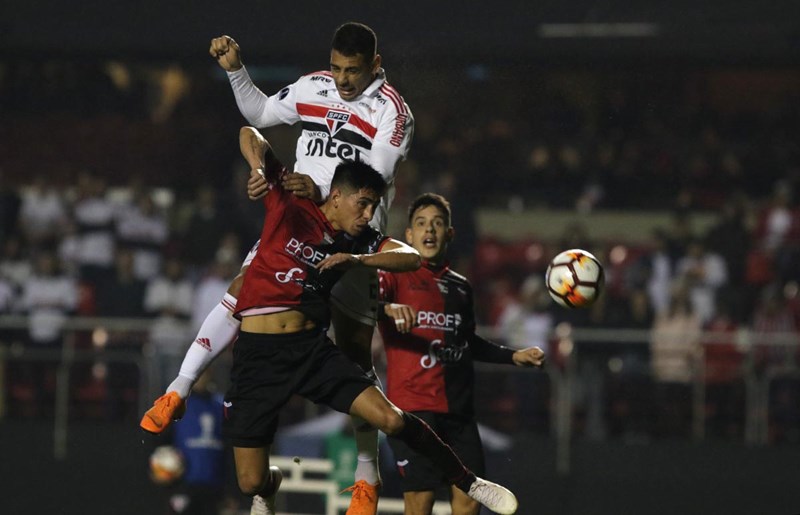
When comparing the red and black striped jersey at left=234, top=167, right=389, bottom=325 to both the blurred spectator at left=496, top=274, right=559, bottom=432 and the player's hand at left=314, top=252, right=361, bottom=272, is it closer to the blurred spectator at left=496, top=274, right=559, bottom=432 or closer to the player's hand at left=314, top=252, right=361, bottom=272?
the player's hand at left=314, top=252, right=361, bottom=272

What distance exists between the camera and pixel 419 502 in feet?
23.7

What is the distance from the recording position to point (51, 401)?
12.6 metres

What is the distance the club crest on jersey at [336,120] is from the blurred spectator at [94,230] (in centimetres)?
755

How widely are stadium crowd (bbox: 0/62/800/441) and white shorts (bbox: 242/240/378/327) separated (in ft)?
10.4

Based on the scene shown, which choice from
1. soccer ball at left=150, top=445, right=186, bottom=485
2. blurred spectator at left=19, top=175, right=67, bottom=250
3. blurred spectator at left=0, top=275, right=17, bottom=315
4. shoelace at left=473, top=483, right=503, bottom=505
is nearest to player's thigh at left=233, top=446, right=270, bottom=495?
shoelace at left=473, top=483, right=503, bottom=505

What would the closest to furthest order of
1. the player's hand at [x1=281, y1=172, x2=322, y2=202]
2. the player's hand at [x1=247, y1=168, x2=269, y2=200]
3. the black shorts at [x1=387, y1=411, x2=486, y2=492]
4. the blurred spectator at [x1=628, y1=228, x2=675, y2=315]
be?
the player's hand at [x1=247, y1=168, x2=269, y2=200] → the player's hand at [x1=281, y1=172, x2=322, y2=202] → the black shorts at [x1=387, y1=411, x2=486, y2=492] → the blurred spectator at [x1=628, y1=228, x2=675, y2=315]

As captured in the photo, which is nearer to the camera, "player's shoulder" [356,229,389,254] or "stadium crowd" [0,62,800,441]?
"player's shoulder" [356,229,389,254]

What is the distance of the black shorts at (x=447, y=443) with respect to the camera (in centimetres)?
721

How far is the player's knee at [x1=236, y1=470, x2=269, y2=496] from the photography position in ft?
21.1

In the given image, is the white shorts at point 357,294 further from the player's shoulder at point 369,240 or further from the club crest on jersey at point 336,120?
the club crest on jersey at point 336,120

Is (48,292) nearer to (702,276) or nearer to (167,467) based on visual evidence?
(167,467)

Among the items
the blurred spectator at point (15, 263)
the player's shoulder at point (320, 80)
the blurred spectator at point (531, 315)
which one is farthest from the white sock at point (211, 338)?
the blurred spectator at point (15, 263)

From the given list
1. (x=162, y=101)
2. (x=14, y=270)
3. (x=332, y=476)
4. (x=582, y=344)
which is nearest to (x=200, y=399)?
(x=332, y=476)

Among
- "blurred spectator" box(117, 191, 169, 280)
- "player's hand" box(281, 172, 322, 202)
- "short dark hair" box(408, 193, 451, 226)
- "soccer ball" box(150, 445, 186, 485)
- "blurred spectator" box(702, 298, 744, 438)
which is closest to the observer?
"player's hand" box(281, 172, 322, 202)
